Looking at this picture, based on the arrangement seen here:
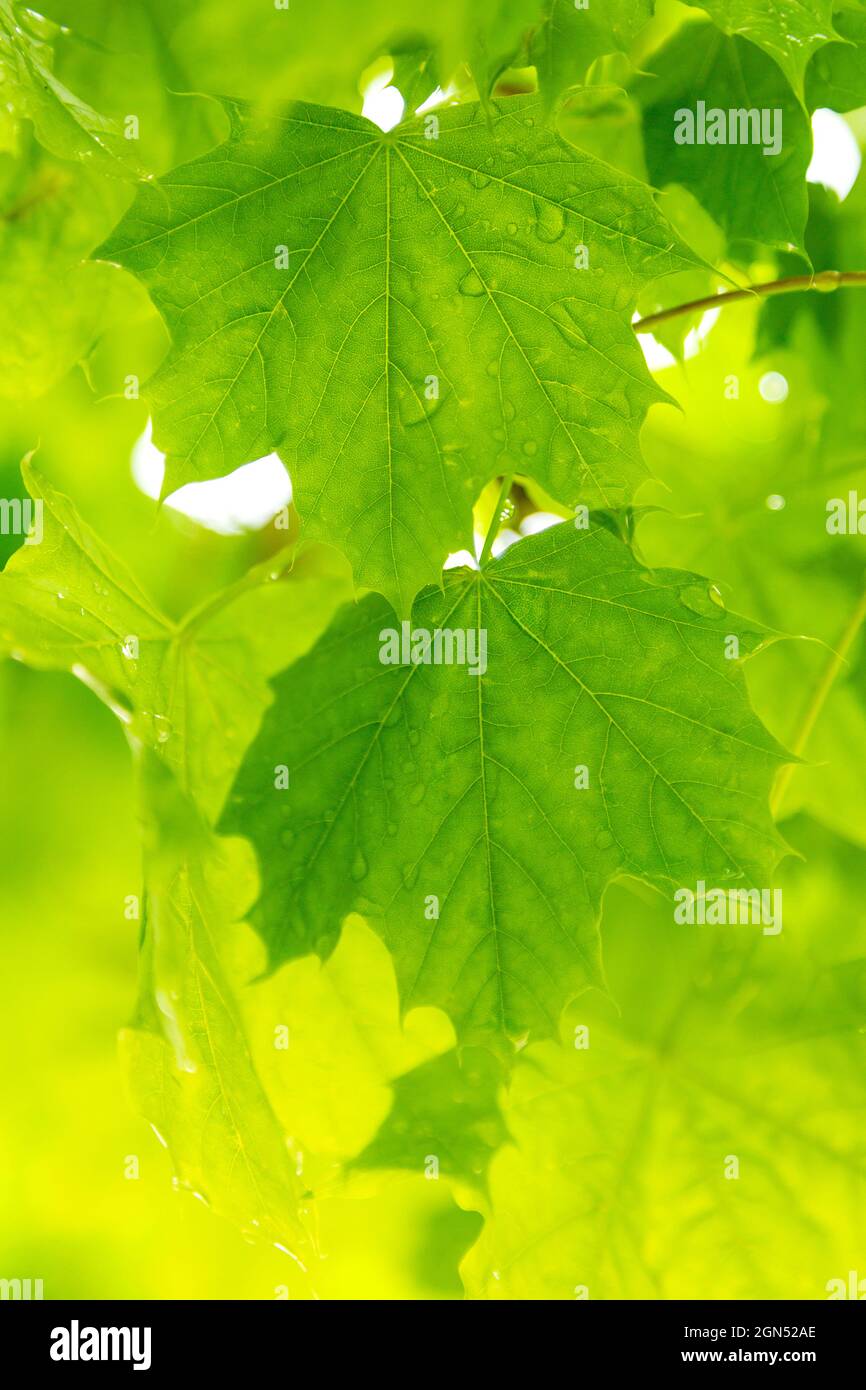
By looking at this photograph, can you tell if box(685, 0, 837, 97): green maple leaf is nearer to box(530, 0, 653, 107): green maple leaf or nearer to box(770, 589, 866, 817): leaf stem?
box(530, 0, 653, 107): green maple leaf

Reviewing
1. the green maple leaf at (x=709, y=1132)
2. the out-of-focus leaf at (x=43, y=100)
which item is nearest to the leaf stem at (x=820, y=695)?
the green maple leaf at (x=709, y=1132)

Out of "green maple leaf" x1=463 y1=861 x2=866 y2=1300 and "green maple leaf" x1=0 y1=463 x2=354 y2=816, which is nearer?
"green maple leaf" x1=0 y1=463 x2=354 y2=816

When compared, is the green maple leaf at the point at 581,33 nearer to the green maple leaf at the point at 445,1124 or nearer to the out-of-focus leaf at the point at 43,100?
the out-of-focus leaf at the point at 43,100

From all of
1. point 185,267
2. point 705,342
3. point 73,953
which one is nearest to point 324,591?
point 185,267

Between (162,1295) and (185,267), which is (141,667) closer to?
(185,267)
